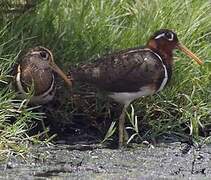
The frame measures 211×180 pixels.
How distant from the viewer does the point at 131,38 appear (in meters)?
9.04

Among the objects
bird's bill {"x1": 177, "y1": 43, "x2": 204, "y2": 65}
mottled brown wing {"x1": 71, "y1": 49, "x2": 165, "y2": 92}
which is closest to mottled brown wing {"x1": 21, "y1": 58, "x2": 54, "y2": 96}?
mottled brown wing {"x1": 71, "y1": 49, "x2": 165, "y2": 92}

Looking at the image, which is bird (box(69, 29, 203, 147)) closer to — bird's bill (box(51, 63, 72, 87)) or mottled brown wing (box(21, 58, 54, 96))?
bird's bill (box(51, 63, 72, 87))

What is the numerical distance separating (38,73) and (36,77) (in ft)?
0.14

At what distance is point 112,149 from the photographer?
8242 mm

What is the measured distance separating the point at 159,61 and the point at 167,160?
35.8 inches

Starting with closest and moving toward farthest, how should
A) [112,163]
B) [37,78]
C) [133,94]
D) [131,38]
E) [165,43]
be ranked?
[112,163] → [133,94] → [37,78] → [165,43] → [131,38]

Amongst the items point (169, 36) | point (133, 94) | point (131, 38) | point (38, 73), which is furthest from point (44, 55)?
point (169, 36)

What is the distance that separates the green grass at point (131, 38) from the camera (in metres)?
8.56

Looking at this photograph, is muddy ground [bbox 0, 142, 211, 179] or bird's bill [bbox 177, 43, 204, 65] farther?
bird's bill [bbox 177, 43, 204, 65]

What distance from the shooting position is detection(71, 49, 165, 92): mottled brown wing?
828 centimetres

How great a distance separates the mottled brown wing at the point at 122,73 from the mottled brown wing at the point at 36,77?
25 cm

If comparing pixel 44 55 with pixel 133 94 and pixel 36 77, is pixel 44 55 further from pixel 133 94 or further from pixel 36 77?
pixel 133 94

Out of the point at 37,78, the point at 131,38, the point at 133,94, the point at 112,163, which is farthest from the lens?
the point at 131,38

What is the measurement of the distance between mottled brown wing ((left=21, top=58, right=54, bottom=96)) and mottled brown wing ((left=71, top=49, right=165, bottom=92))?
25 cm
